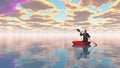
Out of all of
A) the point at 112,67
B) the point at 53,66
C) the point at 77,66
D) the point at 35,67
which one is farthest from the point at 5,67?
the point at 112,67

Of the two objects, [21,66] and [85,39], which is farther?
[85,39]

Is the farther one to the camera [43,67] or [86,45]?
[86,45]

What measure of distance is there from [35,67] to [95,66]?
5688 mm

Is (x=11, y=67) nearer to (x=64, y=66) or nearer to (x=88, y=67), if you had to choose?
(x=64, y=66)

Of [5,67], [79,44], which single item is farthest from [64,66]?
[79,44]

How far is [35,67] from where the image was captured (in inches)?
734

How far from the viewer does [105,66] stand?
774 inches

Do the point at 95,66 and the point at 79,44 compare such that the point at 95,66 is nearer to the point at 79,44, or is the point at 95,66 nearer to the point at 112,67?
the point at 112,67

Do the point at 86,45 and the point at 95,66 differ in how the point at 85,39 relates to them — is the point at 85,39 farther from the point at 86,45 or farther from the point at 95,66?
the point at 95,66

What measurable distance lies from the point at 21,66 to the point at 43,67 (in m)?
2.19

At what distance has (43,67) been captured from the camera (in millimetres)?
18656

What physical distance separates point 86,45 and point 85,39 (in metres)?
1.33

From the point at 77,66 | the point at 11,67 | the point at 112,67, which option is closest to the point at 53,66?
the point at 77,66

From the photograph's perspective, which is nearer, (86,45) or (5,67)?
(5,67)
